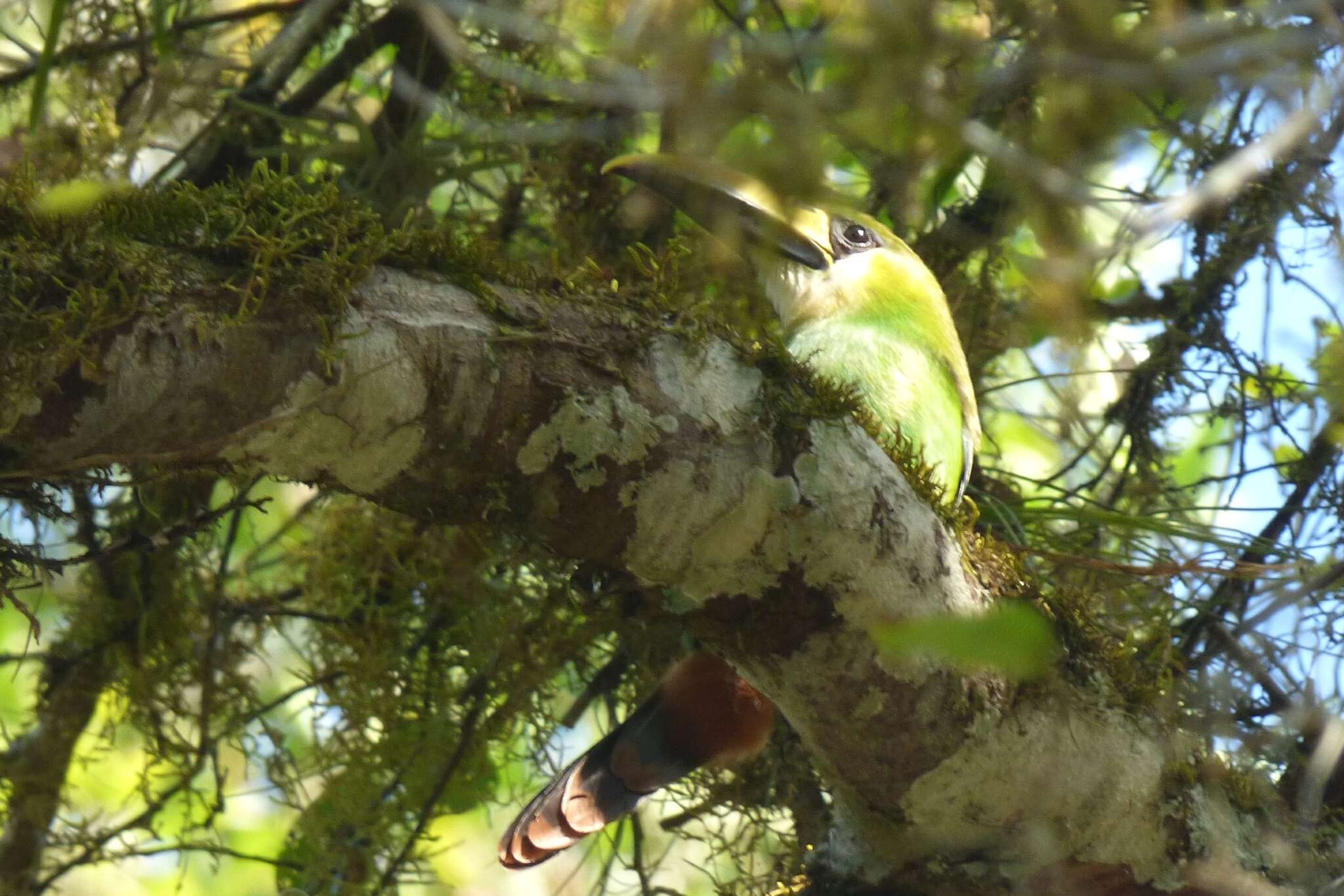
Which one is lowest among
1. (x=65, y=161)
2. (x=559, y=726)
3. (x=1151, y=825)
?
(x=1151, y=825)

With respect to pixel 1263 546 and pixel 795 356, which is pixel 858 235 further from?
pixel 1263 546

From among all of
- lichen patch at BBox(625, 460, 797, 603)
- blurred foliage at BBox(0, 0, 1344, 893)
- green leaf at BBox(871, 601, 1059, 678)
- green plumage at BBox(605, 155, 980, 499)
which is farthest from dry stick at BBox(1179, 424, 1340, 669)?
green leaf at BBox(871, 601, 1059, 678)

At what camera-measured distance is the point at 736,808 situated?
2473mm

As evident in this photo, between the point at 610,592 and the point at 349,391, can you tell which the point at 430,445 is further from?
the point at 610,592

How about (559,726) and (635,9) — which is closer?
(635,9)

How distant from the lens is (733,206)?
2291 millimetres

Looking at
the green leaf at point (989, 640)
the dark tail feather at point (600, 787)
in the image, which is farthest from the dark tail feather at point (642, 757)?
the green leaf at point (989, 640)

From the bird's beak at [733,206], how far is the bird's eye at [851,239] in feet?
0.06

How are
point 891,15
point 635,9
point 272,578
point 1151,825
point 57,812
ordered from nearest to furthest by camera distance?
point 891,15, point 635,9, point 1151,825, point 57,812, point 272,578

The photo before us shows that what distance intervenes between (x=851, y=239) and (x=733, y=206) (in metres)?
0.38

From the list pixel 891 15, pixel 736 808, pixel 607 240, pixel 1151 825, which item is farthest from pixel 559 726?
pixel 891 15

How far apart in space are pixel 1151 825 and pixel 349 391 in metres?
1.30

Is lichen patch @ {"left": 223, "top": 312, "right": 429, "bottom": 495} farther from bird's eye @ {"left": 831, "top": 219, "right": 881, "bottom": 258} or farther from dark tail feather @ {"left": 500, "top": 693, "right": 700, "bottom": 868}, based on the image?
bird's eye @ {"left": 831, "top": 219, "right": 881, "bottom": 258}

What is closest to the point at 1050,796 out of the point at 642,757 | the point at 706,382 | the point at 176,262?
the point at 642,757
